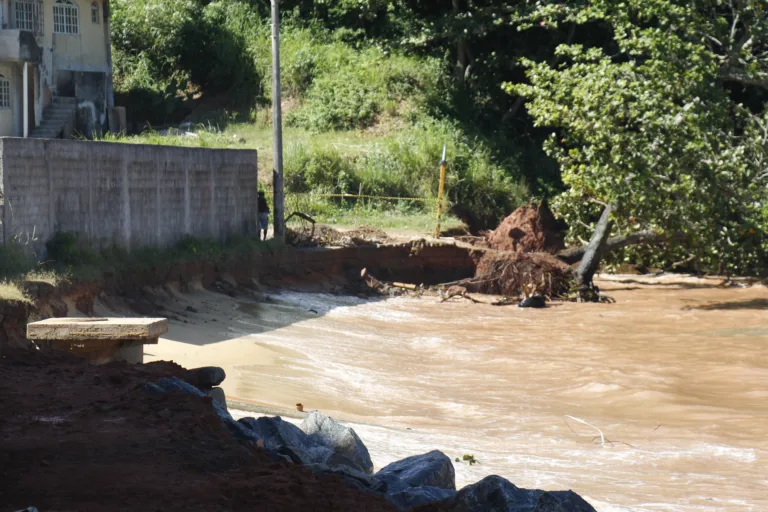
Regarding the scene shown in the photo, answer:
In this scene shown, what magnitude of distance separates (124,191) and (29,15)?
46.3ft

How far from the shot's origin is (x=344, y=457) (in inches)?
261

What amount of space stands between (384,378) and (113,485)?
7.32m

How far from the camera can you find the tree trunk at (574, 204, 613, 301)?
2047 cm

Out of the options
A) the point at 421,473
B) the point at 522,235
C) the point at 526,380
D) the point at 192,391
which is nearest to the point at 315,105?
the point at 522,235

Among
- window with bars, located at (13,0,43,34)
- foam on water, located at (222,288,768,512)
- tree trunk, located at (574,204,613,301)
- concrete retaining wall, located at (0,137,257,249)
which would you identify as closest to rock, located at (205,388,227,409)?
foam on water, located at (222,288,768,512)

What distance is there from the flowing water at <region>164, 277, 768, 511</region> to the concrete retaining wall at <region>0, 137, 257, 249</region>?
6.74 feet

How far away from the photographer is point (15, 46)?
82.2ft

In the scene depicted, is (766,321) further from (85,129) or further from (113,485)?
(85,129)

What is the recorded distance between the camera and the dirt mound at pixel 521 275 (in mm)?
20359

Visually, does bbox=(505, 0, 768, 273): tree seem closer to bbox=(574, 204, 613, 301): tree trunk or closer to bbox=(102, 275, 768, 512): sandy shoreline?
bbox=(574, 204, 613, 301): tree trunk

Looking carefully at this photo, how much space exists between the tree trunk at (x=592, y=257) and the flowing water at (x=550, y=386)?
942mm

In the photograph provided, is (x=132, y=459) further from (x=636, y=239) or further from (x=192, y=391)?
(x=636, y=239)

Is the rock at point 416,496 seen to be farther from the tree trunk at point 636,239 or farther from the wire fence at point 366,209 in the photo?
the wire fence at point 366,209

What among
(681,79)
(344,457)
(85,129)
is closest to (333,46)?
(85,129)
